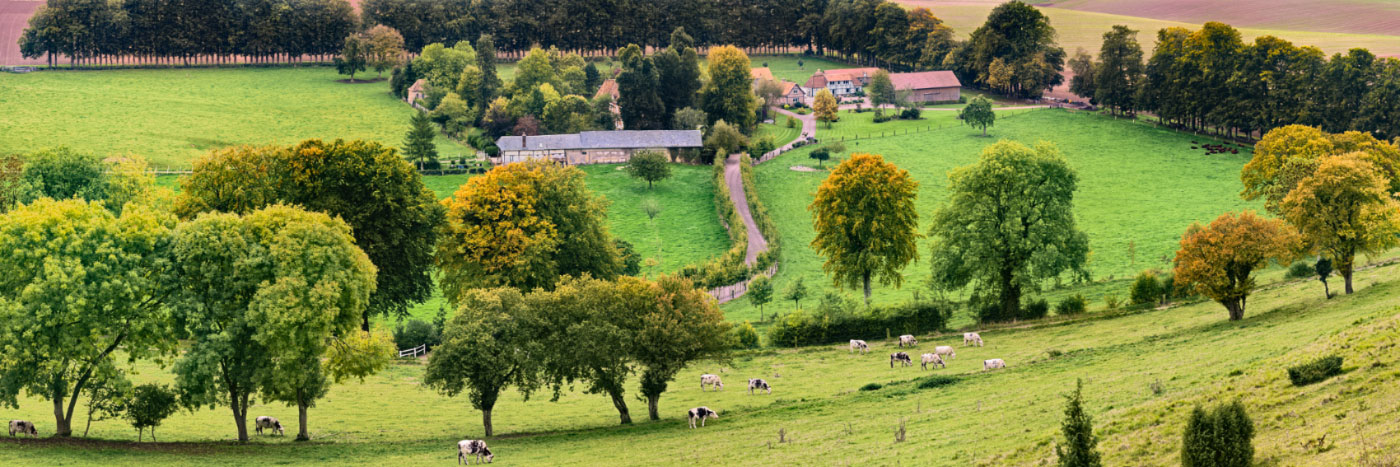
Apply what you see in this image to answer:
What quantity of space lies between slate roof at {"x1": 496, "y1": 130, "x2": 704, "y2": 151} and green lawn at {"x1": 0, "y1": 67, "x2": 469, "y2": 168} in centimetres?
717

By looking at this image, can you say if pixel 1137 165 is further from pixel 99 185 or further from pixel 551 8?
pixel 551 8

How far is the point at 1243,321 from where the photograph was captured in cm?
5422

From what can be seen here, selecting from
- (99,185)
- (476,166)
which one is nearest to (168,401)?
(99,185)

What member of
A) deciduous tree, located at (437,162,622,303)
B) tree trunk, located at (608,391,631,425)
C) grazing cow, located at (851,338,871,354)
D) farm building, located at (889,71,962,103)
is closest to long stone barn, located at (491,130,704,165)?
farm building, located at (889,71,962,103)

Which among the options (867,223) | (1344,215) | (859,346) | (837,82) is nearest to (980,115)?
(837,82)

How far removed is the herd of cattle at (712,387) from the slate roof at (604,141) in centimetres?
6684

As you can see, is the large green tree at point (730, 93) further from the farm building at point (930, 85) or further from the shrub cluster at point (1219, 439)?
the shrub cluster at point (1219, 439)

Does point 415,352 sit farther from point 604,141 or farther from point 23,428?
point 604,141

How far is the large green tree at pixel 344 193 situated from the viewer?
66000mm

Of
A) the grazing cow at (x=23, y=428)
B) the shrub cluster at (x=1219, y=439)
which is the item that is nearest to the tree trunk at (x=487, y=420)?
the grazing cow at (x=23, y=428)

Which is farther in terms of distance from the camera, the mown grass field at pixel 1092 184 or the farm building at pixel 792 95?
the farm building at pixel 792 95

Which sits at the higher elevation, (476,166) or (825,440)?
(476,166)

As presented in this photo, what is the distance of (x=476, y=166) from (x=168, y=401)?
7320cm

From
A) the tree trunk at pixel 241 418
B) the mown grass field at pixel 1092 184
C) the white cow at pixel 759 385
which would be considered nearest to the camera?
the tree trunk at pixel 241 418
